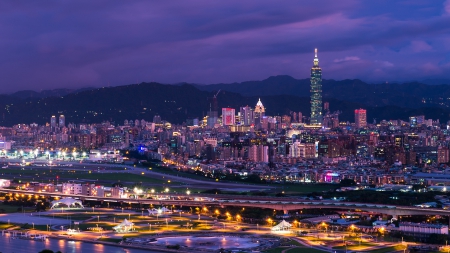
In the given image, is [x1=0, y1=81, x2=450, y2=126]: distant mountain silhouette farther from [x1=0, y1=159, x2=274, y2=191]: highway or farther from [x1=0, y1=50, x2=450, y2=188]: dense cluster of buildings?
[x1=0, y1=159, x2=274, y2=191]: highway

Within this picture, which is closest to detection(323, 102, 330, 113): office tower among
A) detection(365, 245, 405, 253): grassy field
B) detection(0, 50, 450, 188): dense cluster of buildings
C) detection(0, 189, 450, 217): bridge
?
detection(0, 50, 450, 188): dense cluster of buildings

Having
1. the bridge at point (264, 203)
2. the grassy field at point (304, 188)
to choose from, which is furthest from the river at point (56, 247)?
the grassy field at point (304, 188)

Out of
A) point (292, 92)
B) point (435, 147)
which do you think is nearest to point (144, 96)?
point (292, 92)

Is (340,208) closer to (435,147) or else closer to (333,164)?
(333,164)

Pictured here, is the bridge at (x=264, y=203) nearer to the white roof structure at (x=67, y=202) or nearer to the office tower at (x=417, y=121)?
the white roof structure at (x=67, y=202)

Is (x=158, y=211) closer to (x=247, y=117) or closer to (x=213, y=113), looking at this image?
(x=247, y=117)

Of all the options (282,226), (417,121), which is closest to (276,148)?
(417,121)

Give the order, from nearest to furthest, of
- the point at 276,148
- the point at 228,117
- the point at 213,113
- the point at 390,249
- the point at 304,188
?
the point at 390,249
the point at 304,188
the point at 276,148
the point at 228,117
the point at 213,113

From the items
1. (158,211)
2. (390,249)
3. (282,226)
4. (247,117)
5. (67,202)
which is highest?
(247,117)
